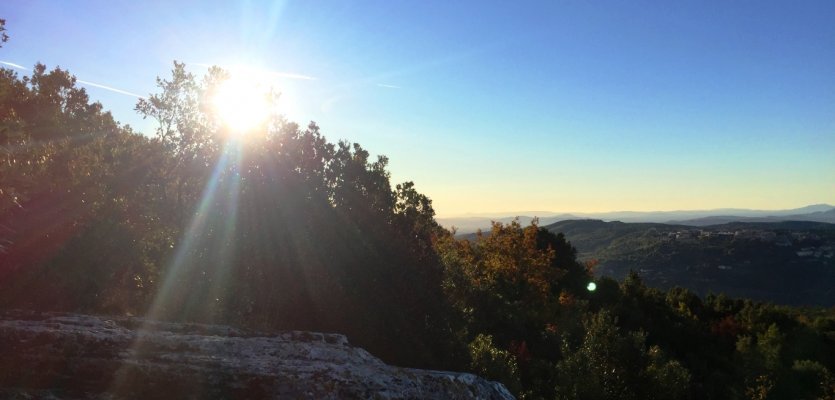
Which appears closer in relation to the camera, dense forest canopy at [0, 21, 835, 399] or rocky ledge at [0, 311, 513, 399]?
rocky ledge at [0, 311, 513, 399]

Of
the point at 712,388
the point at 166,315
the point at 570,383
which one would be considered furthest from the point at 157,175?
the point at 712,388

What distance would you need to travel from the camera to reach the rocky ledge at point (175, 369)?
6164mm

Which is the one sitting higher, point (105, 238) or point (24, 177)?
point (24, 177)

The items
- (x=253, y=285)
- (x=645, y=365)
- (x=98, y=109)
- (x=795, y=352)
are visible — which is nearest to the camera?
(x=253, y=285)

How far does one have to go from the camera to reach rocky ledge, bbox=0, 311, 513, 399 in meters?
6.16

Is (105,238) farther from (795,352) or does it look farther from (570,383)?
(795,352)

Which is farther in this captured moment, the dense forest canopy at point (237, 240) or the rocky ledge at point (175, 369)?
the dense forest canopy at point (237, 240)

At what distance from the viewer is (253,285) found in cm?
1788

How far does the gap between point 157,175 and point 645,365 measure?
26.1 metres

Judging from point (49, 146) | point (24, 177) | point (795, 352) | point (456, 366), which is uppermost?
point (49, 146)

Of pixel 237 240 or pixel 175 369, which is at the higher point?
pixel 237 240

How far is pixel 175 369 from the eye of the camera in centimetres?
659

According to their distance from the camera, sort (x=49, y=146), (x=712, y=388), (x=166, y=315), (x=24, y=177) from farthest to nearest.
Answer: (x=712, y=388) < (x=49, y=146) < (x=166, y=315) < (x=24, y=177)

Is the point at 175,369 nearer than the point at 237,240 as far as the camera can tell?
Yes
